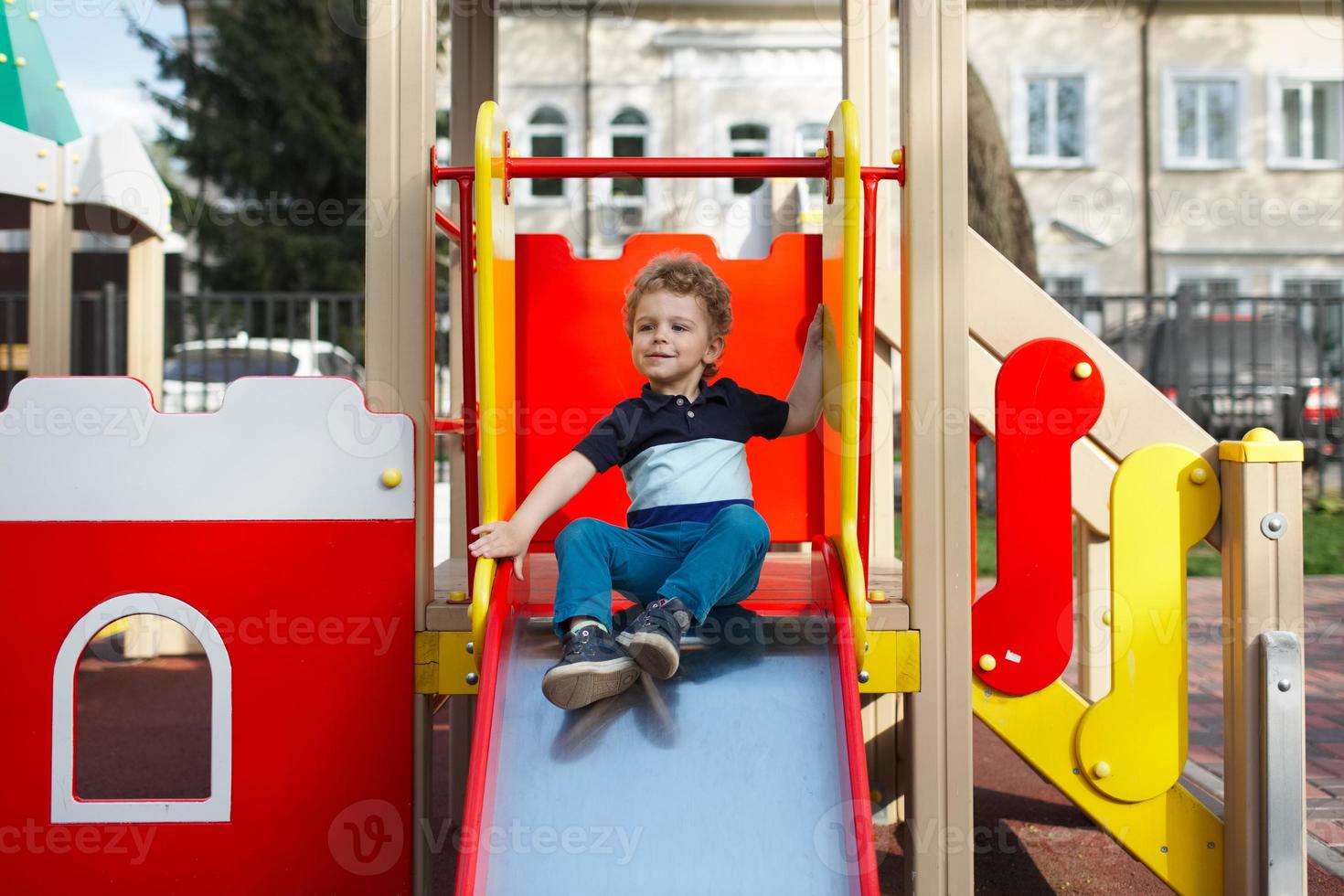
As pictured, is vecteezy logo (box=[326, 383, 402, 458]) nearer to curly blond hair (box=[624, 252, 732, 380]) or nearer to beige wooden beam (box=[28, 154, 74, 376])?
curly blond hair (box=[624, 252, 732, 380])

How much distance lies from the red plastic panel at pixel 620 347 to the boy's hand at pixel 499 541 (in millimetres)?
876

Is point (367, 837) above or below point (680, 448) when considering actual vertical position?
below

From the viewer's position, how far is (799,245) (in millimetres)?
3762

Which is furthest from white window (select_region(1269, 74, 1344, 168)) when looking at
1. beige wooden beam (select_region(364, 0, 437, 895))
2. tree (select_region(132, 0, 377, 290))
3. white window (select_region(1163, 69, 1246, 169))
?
beige wooden beam (select_region(364, 0, 437, 895))

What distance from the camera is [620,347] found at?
3.68 m

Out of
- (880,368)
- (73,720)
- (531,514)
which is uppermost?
(880,368)

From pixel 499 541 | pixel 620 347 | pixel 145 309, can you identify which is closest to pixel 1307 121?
pixel 145 309

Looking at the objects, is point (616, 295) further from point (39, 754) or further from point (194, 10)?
point (194, 10)

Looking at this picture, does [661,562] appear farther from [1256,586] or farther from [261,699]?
[1256,586]

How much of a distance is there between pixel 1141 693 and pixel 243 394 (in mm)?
2276

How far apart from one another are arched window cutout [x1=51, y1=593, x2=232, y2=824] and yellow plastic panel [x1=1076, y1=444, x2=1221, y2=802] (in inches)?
80.5

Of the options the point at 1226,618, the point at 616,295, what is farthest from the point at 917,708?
the point at 616,295

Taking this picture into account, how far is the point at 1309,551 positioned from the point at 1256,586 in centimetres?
709

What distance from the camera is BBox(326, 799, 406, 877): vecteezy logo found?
2.62 m
